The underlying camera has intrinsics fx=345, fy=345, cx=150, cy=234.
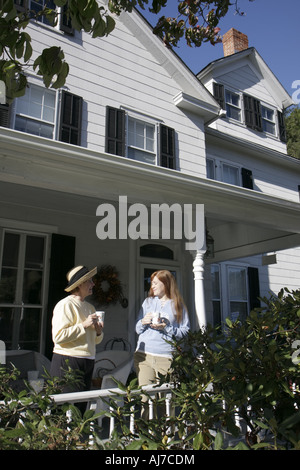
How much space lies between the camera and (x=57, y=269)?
236 inches

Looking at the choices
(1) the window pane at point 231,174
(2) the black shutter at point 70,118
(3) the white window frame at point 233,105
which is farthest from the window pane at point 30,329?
(3) the white window frame at point 233,105

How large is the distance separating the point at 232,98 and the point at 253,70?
1755mm

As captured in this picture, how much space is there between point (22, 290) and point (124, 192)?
2.89 meters

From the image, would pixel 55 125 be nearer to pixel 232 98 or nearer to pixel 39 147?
pixel 39 147

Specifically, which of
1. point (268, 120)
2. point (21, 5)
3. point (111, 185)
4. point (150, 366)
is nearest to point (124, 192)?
point (111, 185)

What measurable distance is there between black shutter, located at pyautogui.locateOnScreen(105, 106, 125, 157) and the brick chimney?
7.71 metres

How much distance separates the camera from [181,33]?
9.45 feet

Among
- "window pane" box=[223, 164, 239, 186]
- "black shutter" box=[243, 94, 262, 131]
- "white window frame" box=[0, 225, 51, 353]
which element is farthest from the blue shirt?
"black shutter" box=[243, 94, 262, 131]

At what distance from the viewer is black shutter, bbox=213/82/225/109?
33.7 feet

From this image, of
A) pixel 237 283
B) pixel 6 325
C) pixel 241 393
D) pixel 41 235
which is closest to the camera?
pixel 241 393

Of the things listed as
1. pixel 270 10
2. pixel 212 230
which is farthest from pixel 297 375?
pixel 212 230

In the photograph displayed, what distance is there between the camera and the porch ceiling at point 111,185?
11.5 feet

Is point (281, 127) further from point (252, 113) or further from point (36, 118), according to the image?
point (36, 118)

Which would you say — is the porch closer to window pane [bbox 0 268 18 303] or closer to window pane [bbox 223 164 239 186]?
window pane [bbox 0 268 18 303]
